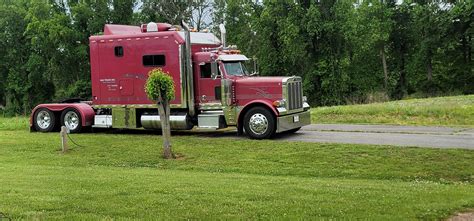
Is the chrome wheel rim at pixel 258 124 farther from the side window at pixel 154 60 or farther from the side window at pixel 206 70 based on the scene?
the side window at pixel 154 60

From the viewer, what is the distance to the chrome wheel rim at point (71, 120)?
19797 mm

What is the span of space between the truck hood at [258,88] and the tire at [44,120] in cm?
784

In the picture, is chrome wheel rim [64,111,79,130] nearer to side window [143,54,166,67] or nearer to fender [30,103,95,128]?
fender [30,103,95,128]

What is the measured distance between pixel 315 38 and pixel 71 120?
3525 cm

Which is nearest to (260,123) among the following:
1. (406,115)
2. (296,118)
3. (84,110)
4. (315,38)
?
(296,118)

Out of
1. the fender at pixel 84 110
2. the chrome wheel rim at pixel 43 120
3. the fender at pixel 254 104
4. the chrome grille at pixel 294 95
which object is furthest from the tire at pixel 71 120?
the chrome grille at pixel 294 95

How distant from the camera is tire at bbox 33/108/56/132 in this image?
20203 mm

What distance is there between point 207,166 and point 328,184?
3.92 meters

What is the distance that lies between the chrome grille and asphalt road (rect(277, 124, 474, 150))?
3.21ft

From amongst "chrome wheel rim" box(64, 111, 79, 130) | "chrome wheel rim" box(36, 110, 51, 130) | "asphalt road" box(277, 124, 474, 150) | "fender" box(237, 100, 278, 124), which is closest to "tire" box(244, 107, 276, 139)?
"fender" box(237, 100, 278, 124)

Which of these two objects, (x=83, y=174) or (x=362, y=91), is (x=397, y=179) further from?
(x=362, y=91)

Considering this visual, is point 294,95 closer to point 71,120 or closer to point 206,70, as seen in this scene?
point 206,70

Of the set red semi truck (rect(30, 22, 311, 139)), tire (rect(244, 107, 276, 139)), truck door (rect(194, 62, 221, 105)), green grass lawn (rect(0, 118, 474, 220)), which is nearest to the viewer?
green grass lawn (rect(0, 118, 474, 220))

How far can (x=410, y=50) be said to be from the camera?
57156mm
